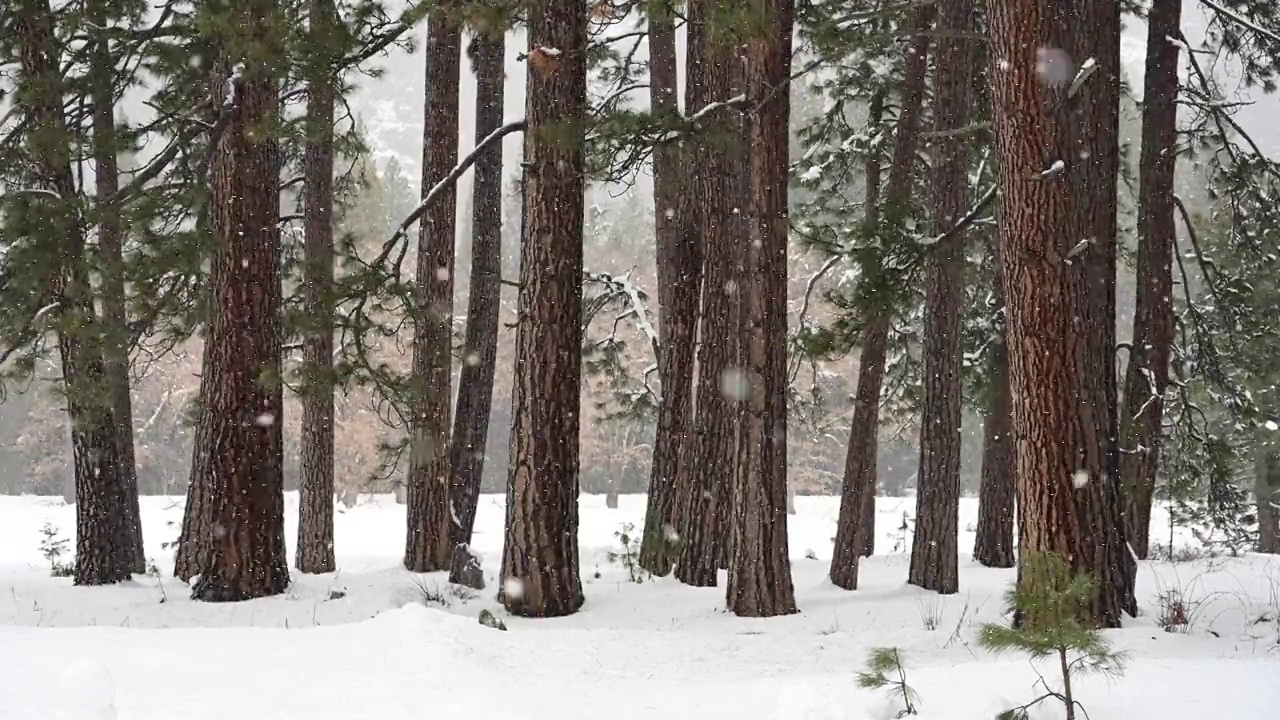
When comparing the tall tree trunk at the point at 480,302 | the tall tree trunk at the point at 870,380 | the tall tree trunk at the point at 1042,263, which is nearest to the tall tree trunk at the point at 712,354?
the tall tree trunk at the point at 870,380

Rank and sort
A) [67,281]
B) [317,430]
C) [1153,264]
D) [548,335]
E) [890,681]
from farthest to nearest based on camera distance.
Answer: [317,430]
[1153,264]
[67,281]
[548,335]
[890,681]

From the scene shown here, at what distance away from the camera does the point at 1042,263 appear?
230 inches

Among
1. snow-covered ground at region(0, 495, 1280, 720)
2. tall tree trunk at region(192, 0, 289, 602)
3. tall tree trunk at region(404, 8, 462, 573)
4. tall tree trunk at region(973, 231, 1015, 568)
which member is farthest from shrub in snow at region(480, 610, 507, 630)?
tall tree trunk at region(973, 231, 1015, 568)

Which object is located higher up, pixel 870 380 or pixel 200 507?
pixel 870 380

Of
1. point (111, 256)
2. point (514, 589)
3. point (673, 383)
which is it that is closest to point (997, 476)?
point (673, 383)

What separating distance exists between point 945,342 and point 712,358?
8.17ft

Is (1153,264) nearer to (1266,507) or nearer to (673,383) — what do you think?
(673,383)

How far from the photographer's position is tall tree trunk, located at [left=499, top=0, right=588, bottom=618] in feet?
25.4

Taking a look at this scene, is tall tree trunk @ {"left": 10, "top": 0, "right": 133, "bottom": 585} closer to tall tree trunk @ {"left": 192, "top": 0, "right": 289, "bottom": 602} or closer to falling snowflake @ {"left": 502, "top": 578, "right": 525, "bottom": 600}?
tall tree trunk @ {"left": 192, "top": 0, "right": 289, "bottom": 602}

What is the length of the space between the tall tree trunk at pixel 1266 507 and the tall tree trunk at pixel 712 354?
53.8ft

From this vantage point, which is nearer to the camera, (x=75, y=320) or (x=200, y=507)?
(x=200, y=507)

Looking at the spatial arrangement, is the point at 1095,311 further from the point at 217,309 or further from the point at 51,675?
the point at 217,309

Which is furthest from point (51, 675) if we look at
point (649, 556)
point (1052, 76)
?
point (649, 556)

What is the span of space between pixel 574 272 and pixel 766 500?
2336 mm
